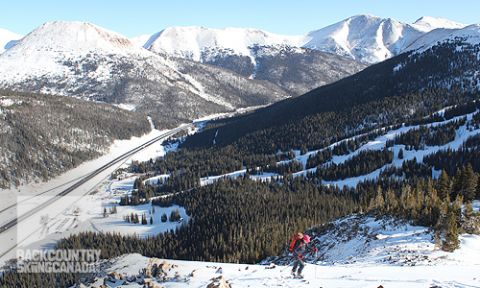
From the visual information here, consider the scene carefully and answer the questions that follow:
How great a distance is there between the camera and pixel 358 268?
4481 cm

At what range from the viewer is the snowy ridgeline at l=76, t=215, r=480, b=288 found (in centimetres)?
3975

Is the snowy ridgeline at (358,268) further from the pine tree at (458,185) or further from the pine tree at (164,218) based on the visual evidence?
the pine tree at (164,218)

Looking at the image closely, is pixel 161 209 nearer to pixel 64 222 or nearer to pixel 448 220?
pixel 64 222

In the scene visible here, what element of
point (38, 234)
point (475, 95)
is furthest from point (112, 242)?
point (475, 95)

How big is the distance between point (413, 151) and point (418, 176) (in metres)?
21.2

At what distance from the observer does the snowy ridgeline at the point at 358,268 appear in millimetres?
39750

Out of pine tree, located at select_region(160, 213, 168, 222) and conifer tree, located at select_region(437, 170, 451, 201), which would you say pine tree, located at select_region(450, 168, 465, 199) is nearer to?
conifer tree, located at select_region(437, 170, 451, 201)

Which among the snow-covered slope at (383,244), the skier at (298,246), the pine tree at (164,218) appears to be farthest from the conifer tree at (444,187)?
the pine tree at (164,218)

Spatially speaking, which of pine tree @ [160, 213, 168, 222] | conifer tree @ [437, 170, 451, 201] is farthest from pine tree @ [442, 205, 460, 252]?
pine tree @ [160, 213, 168, 222]

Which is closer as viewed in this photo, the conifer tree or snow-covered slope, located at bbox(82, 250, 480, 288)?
snow-covered slope, located at bbox(82, 250, 480, 288)

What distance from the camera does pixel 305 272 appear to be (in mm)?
43312

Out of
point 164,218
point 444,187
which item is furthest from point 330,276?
point 164,218

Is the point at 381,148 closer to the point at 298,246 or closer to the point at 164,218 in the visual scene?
the point at 164,218

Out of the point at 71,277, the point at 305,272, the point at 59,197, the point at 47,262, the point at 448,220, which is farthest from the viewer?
the point at 59,197
